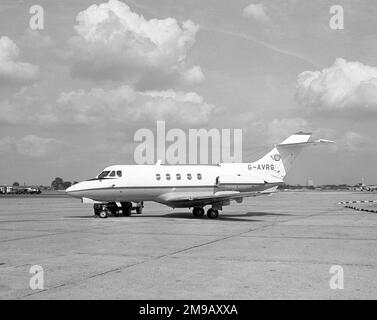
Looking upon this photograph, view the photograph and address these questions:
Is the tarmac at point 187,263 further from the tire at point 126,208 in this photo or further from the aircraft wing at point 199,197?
the tire at point 126,208

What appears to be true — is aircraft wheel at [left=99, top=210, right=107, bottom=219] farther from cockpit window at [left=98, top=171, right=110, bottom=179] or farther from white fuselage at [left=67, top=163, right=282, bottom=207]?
cockpit window at [left=98, top=171, right=110, bottom=179]

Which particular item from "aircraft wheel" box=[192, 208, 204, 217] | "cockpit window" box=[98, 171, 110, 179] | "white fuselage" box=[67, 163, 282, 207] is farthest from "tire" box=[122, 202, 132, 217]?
"aircraft wheel" box=[192, 208, 204, 217]

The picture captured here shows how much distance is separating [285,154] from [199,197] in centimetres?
785

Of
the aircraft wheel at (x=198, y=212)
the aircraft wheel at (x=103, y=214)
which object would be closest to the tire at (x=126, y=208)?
the aircraft wheel at (x=103, y=214)

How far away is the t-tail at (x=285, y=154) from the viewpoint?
29438 mm

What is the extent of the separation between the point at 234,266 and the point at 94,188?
16.0m

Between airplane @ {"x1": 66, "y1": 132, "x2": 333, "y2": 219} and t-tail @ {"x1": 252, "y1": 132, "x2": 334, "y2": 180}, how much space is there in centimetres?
94

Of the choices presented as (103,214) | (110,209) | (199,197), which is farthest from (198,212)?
(103,214)

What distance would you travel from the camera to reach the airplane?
992 inches

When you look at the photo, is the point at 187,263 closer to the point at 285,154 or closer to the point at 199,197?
the point at 199,197

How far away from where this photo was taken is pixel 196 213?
27.6 m

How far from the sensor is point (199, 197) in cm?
2509
